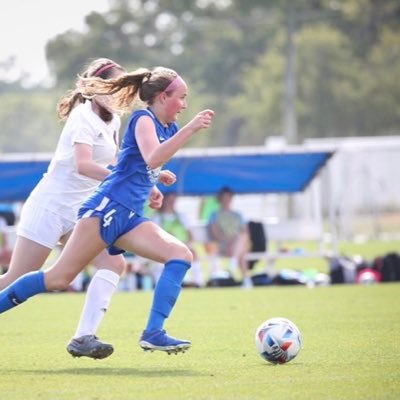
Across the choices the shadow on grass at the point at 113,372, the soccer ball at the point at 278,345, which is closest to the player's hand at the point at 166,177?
the soccer ball at the point at 278,345

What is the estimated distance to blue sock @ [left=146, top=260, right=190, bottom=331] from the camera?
8.66m

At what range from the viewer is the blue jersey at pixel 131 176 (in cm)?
870

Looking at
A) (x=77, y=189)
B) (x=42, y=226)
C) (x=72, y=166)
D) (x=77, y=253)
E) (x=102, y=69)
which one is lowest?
(x=77, y=253)

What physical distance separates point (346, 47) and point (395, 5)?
4.32 m

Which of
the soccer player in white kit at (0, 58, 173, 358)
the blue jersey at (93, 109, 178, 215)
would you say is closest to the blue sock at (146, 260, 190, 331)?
the blue jersey at (93, 109, 178, 215)

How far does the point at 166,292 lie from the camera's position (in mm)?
8664

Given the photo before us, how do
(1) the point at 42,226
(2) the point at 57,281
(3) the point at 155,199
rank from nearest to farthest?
(2) the point at 57,281, (3) the point at 155,199, (1) the point at 42,226

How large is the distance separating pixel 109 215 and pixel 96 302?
0.74 m

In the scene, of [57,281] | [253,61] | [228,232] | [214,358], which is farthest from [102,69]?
[253,61]

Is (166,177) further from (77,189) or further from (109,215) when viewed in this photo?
(77,189)

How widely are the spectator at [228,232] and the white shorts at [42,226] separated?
1242 cm

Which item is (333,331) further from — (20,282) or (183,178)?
(183,178)

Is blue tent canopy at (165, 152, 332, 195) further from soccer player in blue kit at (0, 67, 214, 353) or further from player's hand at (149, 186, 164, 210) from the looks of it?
soccer player in blue kit at (0, 67, 214, 353)

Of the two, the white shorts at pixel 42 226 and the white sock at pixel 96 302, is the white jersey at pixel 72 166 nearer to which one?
the white shorts at pixel 42 226
